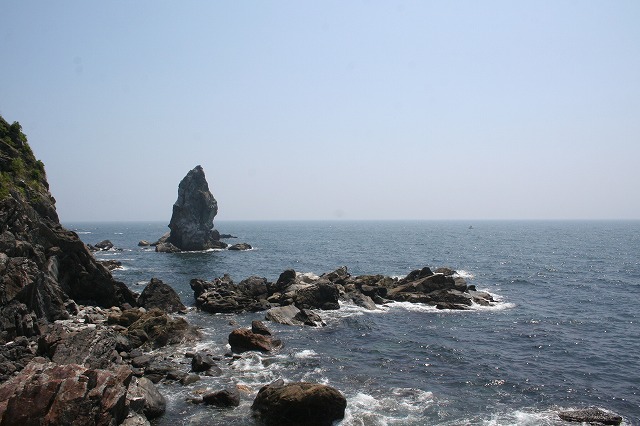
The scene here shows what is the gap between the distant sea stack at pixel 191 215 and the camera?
112875mm

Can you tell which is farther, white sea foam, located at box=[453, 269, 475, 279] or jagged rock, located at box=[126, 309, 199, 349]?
white sea foam, located at box=[453, 269, 475, 279]

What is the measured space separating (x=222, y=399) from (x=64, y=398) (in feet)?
26.5

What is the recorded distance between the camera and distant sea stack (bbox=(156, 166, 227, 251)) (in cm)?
11288

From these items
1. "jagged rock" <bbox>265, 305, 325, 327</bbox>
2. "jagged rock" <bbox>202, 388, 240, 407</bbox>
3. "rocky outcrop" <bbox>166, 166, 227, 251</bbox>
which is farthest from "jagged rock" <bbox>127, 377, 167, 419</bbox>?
"rocky outcrop" <bbox>166, 166, 227, 251</bbox>

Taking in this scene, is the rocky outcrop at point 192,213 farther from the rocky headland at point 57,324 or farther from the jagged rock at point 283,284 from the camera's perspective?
the rocky headland at point 57,324

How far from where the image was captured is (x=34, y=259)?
34938 mm

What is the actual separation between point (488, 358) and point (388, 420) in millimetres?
13722

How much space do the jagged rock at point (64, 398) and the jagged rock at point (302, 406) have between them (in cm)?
658

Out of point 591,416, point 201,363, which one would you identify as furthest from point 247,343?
point 591,416

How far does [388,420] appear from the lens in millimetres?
20984

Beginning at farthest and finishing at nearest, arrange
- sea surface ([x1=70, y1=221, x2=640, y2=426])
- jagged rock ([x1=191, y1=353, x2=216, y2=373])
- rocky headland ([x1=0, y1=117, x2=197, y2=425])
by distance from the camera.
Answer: jagged rock ([x1=191, y1=353, x2=216, y2=373])
sea surface ([x1=70, y1=221, x2=640, y2=426])
rocky headland ([x1=0, y1=117, x2=197, y2=425])

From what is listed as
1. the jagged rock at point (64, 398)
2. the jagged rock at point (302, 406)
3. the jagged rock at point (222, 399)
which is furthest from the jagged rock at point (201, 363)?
the jagged rock at point (64, 398)

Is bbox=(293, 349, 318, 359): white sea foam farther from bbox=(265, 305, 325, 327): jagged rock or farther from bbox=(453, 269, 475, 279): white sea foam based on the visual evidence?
bbox=(453, 269, 475, 279): white sea foam

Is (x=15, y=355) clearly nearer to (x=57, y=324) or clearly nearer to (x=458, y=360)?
(x=57, y=324)
